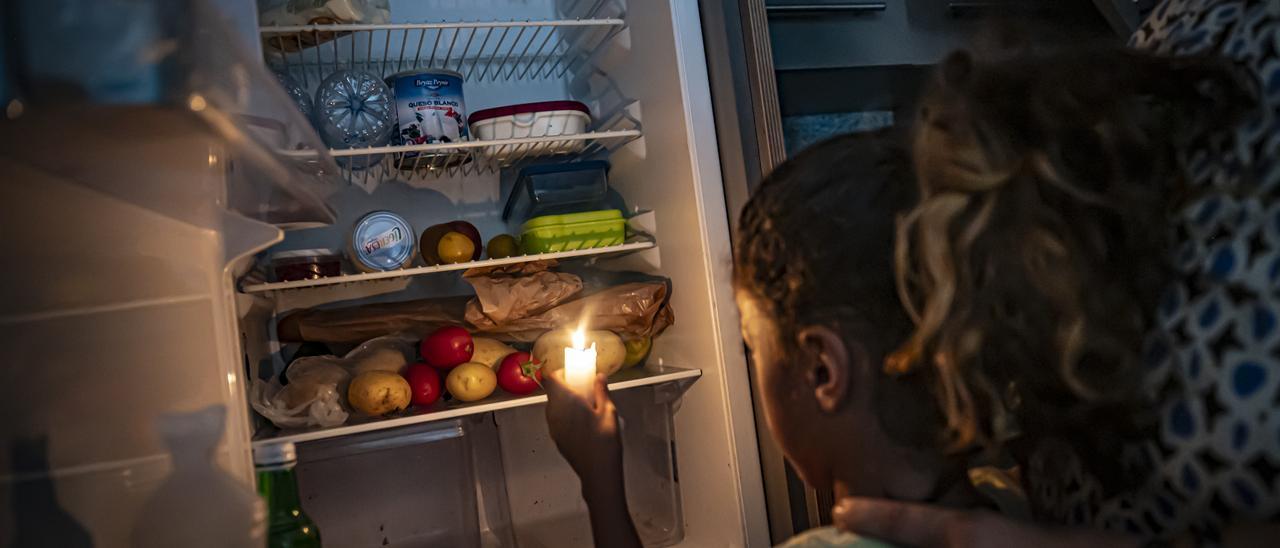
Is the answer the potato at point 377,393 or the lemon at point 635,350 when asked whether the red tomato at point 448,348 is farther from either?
the lemon at point 635,350

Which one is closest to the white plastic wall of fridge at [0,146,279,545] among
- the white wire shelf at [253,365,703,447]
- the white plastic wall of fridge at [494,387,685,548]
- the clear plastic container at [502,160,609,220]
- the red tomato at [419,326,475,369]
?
the white wire shelf at [253,365,703,447]

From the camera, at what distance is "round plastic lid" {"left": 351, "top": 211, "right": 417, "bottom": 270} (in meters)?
1.54

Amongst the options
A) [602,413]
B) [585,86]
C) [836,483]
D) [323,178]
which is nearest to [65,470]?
[323,178]

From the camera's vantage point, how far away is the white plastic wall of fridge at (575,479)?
68.5 inches

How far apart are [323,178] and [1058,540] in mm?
857

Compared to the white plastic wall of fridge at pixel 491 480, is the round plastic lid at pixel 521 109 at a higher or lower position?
higher

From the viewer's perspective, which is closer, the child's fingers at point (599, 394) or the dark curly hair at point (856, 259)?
the dark curly hair at point (856, 259)

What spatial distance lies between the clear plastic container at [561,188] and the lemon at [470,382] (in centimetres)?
33

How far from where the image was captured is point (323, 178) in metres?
1.09

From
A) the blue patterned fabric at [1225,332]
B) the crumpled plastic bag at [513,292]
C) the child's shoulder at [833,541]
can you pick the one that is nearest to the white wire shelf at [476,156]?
the crumpled plastic bag at [513,292]

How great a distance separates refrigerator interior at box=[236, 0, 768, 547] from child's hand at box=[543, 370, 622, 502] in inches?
18.5

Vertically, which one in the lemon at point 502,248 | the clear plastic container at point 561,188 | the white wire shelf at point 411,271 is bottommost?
the white wire shelf at point 411,271

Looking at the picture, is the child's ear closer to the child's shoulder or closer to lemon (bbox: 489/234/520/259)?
the child's shoulder

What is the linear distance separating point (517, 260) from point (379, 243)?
24cm
